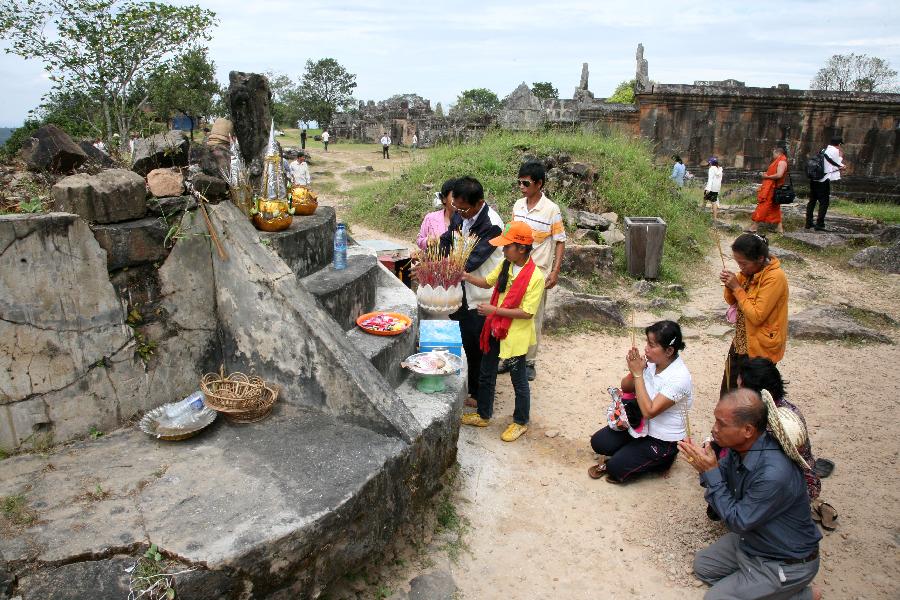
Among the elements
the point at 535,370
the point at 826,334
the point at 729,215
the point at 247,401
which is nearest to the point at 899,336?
the point at 826,334

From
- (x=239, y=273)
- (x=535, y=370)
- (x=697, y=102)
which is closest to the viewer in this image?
(x=239, y=273)

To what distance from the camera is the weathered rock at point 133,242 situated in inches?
110

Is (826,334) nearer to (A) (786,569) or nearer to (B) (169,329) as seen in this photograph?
(A) (786,569)

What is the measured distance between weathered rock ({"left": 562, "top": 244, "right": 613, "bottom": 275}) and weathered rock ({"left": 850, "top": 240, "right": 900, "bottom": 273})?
425cm

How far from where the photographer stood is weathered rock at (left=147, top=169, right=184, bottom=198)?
3.09 metres

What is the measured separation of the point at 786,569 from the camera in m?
2.73

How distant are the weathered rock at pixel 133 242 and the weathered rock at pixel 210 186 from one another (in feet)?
0.99

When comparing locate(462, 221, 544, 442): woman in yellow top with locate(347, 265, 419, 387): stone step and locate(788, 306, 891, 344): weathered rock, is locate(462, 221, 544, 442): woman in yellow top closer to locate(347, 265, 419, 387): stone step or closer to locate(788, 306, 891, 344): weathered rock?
locate(347, 265, 419, 387): stone step

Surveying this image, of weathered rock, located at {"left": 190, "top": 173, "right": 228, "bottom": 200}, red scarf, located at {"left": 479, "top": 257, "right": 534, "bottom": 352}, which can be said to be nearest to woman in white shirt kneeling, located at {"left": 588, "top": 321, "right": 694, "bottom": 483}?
red scarf, located at {"left": 479, "top": 257, "right": 534, "bottom": 352}

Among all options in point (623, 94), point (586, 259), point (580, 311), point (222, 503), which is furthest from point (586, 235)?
point (623, 94)

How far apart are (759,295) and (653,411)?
979 millimetres

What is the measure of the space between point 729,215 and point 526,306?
1002cm

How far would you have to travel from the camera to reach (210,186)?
10.6ft

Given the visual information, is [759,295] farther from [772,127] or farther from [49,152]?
[772,127]
